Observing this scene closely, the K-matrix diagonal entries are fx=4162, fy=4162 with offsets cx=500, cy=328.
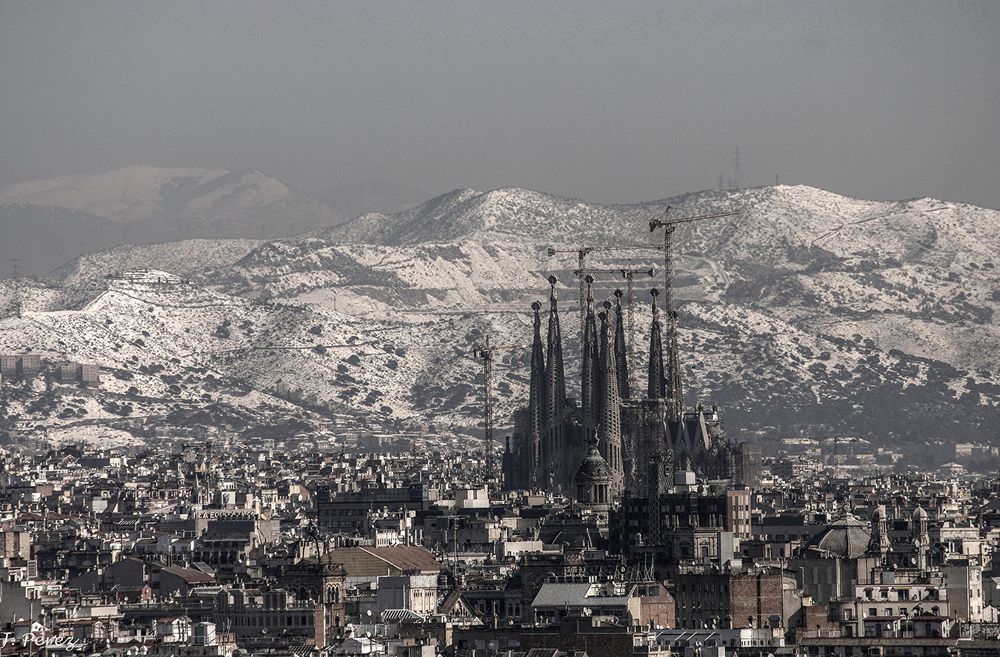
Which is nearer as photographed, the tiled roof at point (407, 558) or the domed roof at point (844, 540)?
the domed roof at point (844, 540)

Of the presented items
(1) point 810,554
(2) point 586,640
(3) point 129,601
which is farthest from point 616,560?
(2) point 586,640

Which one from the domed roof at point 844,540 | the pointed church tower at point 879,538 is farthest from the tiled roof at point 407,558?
the pointed church tower at point 879,538

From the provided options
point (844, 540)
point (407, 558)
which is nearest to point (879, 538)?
point (844, 540)

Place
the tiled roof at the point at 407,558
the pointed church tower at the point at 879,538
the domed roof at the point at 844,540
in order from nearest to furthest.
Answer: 1. the domed roof at the point at 844,540
2. the pointed church tower at the point at 879,538
3. the tiled roof at the point at 407,558

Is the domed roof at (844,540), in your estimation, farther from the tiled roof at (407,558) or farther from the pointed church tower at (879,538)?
the tiled roof at (407,558)

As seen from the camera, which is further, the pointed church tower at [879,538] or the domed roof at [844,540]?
the pointed church tower at [879,538]

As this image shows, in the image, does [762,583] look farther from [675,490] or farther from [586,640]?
[675,490]

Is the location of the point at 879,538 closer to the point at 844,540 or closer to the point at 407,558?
the point at 844,540

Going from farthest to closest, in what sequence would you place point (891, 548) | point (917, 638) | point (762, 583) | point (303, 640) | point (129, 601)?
1. point (891, 548)
2. point (129, 601)
3. point (762, 583)
4. point (303, 640)
5. point (917, 638)

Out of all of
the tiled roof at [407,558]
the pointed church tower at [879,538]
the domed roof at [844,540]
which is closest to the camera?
the domed roof at [844,540]
